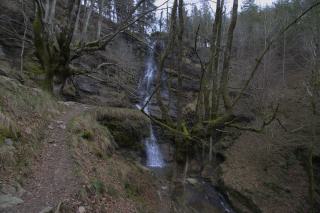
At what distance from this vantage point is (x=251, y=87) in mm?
18859

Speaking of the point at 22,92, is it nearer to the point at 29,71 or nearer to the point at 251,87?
the point at 29,71

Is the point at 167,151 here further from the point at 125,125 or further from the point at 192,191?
the point at 192,191

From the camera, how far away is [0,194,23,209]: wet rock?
355cm

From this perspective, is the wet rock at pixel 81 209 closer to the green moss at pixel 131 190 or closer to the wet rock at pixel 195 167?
the green moss at pixel 131 190

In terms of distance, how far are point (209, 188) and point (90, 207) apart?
7896 mm

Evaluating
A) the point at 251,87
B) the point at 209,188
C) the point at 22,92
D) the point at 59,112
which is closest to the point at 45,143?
the point at 22,92

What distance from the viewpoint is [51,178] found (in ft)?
15.4

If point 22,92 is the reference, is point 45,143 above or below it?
below

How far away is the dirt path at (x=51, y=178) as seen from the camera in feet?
12.9

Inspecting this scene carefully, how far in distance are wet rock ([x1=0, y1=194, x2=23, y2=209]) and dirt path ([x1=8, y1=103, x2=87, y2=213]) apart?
0.26 ft

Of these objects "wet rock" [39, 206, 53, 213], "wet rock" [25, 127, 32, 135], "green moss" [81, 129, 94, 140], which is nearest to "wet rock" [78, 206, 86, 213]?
"wet rock" [39, 206, 53, 213]

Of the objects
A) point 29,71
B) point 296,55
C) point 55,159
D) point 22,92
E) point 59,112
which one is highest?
point 296,55

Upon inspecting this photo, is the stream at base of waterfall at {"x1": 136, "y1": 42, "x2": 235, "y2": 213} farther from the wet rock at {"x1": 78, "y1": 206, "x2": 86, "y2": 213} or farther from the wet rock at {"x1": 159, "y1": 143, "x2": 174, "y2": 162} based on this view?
the wet rock at {"x1": 78, "y1": 206, "x2": 86, "y2": 213}

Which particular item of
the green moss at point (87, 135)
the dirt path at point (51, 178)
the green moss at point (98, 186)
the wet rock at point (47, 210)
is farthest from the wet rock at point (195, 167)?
the wet rock at point (47, 210)
